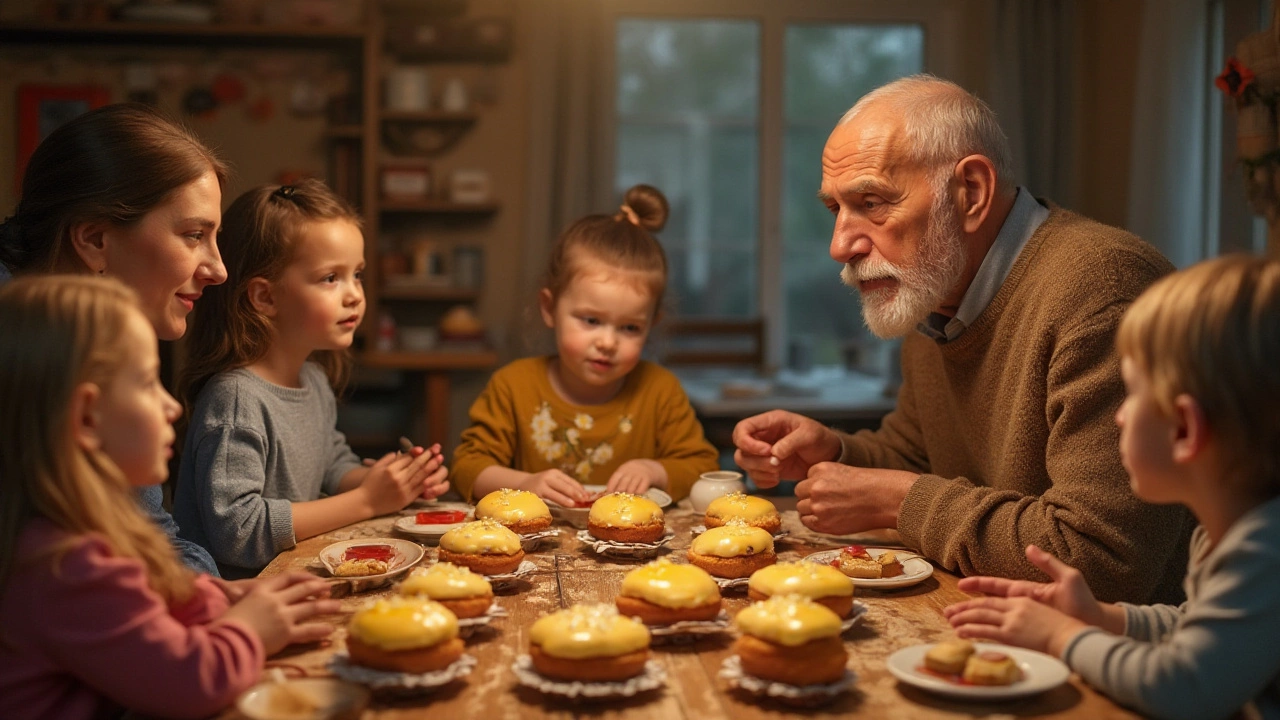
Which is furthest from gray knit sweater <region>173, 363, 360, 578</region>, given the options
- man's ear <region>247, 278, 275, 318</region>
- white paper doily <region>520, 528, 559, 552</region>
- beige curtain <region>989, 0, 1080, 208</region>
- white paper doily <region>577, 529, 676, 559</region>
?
beige curtain <region>989, 0, 1080, 208</region>

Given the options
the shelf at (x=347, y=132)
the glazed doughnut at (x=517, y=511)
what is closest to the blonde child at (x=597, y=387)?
the glazed doughnut at (x=517, y=511)

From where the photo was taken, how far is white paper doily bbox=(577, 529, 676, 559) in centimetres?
181

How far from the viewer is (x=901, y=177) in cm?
208

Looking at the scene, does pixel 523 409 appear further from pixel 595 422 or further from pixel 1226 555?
pixel 1226 555

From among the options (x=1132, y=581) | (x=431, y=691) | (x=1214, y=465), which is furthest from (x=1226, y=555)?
(x=431, y=691)

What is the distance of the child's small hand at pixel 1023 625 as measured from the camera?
130cm

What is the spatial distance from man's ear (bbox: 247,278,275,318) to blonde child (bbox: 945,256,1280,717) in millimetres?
1661

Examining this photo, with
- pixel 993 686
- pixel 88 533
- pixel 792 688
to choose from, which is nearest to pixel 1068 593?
pixel 993 686

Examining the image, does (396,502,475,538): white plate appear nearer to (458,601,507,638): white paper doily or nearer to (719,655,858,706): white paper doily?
(458,601,507,638): white paper doily

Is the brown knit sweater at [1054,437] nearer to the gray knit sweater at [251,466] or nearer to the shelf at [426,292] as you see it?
the gray knit sweater at [251,466]

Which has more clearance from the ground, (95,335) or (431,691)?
(95,335)

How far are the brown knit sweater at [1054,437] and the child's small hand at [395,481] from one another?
0.92 meters

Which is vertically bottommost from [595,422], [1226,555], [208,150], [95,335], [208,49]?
[595,422]

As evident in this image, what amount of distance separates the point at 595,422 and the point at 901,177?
1.00m
